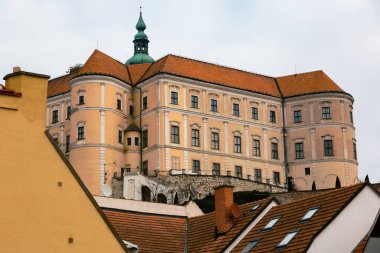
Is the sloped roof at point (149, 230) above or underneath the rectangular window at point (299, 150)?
underneath

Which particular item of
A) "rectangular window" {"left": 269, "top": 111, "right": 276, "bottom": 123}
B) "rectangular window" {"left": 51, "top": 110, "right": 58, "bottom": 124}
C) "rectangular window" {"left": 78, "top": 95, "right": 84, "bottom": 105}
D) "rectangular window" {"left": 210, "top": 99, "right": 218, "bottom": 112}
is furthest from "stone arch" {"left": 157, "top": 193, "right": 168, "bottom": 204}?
"rectangular window" {"left": 51, "top": 110, "right": 58, "bottom": 124}

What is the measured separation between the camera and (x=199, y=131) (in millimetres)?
85500

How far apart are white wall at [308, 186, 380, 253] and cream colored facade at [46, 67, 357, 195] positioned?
56021 millimetres

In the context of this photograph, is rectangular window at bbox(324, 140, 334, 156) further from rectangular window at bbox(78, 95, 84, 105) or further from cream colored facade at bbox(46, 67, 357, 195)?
rectangular window at bbox(78, 95, 84, 105)

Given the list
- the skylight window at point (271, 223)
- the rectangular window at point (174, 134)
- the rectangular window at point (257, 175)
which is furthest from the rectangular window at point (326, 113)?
the skylight window at point (271, 223)

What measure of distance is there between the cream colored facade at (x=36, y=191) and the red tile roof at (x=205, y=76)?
225 ft

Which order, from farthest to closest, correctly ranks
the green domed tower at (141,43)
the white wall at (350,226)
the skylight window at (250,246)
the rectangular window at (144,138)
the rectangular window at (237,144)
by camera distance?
the green domed tower at (141,43), the rectangular window at (237,144), the rectangular window at (144,138), the skylight window at (250,246), the white wall at (350,226)

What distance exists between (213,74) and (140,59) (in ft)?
100

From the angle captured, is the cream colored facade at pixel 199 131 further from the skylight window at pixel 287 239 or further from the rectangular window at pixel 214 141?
the skylight window at pixel 287 239

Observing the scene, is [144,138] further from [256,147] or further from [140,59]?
[140,59]

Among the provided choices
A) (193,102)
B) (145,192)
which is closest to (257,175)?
(193,102)

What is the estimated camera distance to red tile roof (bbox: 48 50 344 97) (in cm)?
8756

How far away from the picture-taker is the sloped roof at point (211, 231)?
28.9m

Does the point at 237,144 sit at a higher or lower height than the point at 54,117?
lower
